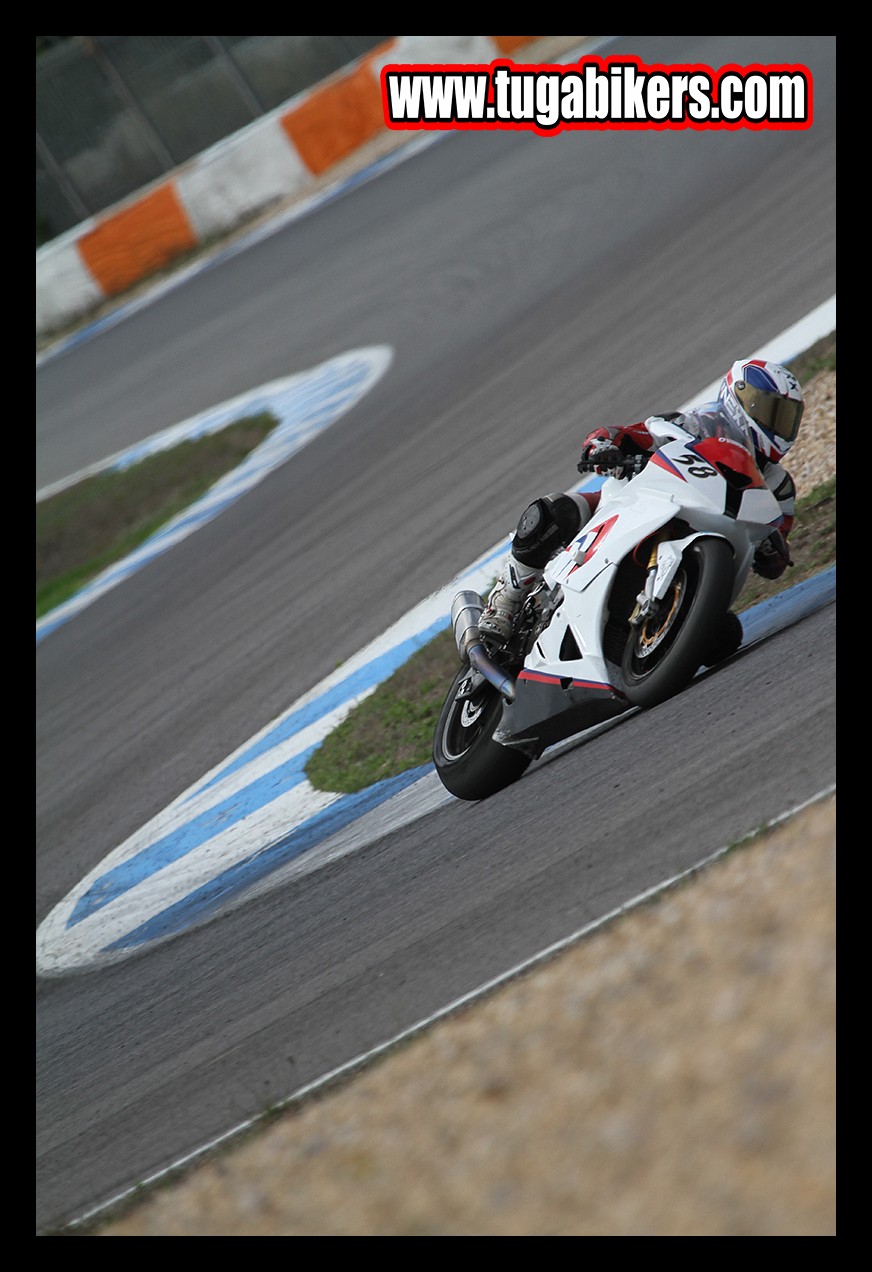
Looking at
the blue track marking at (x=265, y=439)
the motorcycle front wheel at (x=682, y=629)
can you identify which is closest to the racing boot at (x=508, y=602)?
the motorcycle front wheel at (x=682, y=629)

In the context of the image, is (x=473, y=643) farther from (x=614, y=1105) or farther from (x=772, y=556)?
(x=614, y=1105)

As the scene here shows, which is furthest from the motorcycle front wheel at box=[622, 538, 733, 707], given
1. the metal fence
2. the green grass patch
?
the metal fence

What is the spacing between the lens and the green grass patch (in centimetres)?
1202

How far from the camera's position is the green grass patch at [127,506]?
39.4ft

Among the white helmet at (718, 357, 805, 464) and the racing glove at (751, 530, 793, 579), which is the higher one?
the white helmet at (718, 357, 805, 464)

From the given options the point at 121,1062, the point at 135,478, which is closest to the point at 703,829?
the point at 121,1062

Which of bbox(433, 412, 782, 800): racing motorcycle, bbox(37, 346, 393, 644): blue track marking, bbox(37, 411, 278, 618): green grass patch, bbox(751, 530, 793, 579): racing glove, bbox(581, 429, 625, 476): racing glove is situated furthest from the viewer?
bbox(37, 411, 278, 618): green grass patch

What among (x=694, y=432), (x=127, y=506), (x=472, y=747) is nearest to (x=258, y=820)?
(x=472, y=747)

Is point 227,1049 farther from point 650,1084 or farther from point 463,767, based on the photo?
point 650,1084

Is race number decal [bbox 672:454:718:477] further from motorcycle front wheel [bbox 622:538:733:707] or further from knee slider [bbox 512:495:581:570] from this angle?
knee slider [bbox 512:495:581:570]

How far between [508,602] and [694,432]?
1.11 m

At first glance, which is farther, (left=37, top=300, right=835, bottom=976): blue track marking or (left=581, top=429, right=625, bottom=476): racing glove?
(left=37, top=300, right=835, bottom=976): blue track marking

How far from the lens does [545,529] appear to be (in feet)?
17.7

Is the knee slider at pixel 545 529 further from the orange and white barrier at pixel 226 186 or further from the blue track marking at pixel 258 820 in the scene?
the orange and white barrier at pixel 226 186
